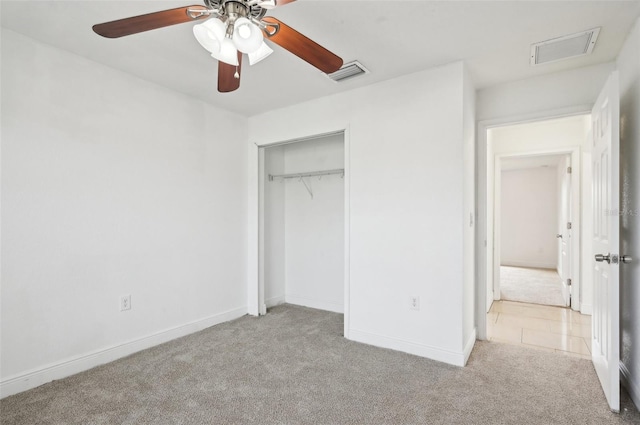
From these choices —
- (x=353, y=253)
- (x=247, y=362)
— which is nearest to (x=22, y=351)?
(x=247, y=362)

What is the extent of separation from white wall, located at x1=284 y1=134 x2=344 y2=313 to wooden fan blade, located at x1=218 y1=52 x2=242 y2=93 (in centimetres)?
218

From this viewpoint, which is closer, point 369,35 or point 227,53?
point 227,53

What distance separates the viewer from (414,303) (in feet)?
9.04

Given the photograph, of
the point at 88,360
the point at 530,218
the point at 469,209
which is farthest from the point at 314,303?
the point at 530,218

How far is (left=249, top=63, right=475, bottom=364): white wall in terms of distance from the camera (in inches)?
102

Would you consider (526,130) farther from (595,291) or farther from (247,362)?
(247,362)

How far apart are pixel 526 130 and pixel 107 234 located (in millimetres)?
4879

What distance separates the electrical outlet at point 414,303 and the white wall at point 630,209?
133cm

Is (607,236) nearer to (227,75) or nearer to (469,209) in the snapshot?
(469,209)

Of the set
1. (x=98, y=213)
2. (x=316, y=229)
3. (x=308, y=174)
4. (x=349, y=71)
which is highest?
(x=349, y=71)

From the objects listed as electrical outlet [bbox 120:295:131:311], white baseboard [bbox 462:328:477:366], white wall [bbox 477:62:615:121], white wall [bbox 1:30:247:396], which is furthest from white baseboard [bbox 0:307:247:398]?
white wall [bbox 477:62:615:121]

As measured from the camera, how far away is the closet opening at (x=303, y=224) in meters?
4.02

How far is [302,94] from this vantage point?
3219 mm

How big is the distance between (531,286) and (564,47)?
4.34 meters
